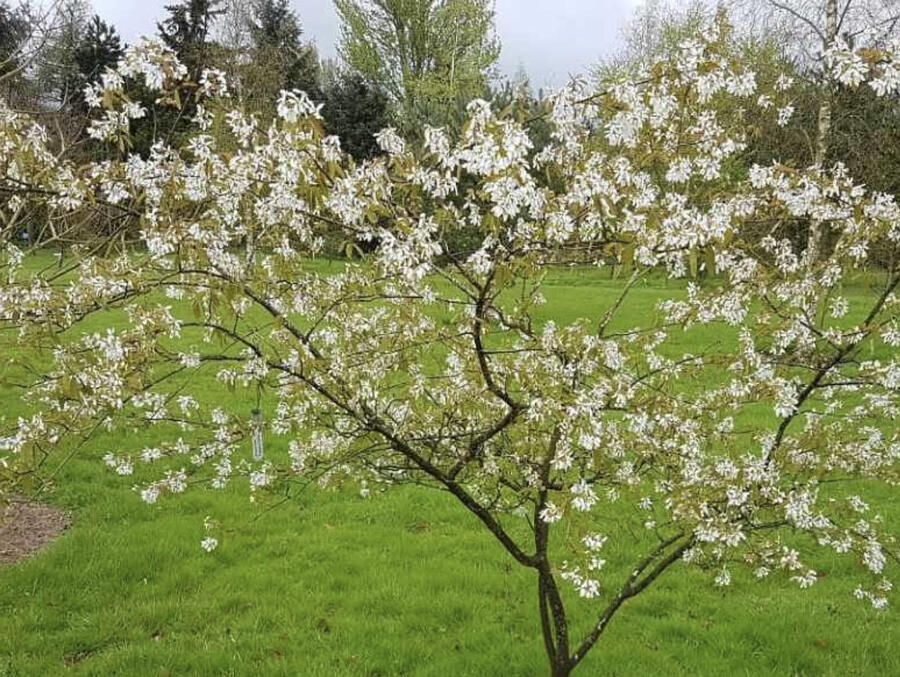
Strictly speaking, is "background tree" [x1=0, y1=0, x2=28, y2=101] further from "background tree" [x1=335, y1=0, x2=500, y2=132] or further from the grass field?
"background tree" [x1=335, y1=0, x2=500, y2=132]

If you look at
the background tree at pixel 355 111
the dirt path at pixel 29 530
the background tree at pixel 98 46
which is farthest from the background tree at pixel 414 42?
the dirt path at pixel 29 530

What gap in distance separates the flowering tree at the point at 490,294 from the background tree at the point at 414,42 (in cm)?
2849

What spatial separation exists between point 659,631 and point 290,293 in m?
3.56

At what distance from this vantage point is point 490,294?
2.88 meters

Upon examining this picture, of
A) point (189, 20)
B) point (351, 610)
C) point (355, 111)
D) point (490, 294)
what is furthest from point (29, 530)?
point (189, 20)

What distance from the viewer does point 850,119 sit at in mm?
16281

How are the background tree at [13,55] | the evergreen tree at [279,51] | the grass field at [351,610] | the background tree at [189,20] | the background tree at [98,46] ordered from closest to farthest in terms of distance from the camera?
1. the grass field at [351,610]
2. the background tree at [13,55]
3. the evergreen tree at [279,51]
4. the background tree at [98,46]
5. the background tree at [189,20]

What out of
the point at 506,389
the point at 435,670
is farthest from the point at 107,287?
the point at 435,670

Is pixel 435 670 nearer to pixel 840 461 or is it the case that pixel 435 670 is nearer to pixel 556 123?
pixel 840 461

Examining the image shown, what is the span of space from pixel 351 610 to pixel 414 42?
30.4m

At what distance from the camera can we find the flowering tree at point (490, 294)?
2.68 m

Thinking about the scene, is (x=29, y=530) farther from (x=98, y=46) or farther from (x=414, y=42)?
Answer: (x=414, y=42)

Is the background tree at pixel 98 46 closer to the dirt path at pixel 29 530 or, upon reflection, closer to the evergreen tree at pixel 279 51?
the evergreen tree at pixel 279 51

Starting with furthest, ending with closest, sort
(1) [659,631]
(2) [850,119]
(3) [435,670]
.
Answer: (2) [850,119], (1) [659,631], (3) [435,670]
